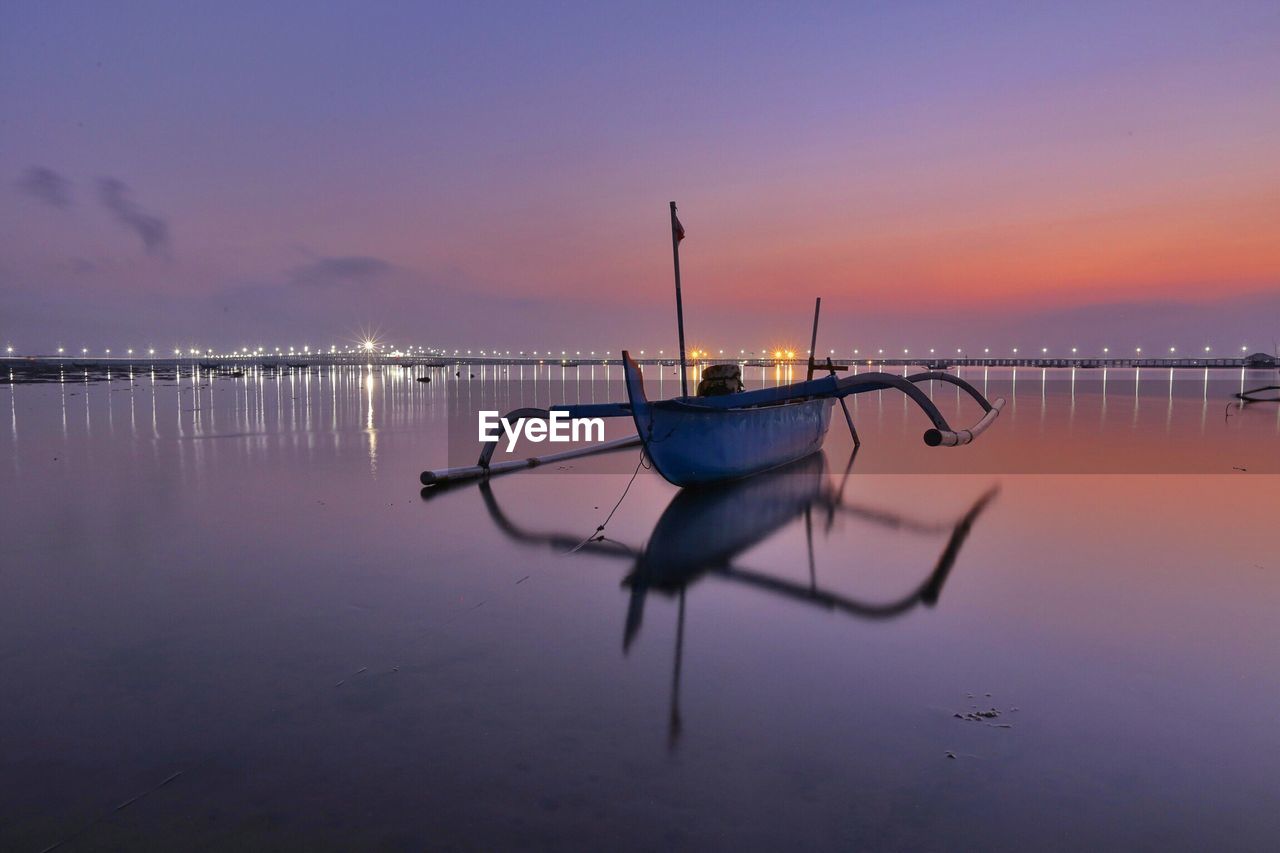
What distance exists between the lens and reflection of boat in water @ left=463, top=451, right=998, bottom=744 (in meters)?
6.32

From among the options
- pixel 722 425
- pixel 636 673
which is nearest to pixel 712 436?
pixel 722 425

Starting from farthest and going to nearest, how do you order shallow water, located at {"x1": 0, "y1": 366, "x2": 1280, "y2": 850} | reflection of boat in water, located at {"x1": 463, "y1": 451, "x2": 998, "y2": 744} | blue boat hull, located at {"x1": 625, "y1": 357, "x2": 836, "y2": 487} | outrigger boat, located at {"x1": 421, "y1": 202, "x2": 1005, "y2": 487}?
outrigger boat, located at {"x1": 421, "y1": 202, "x2": 1005, "y2": 487} → blue boat hull, located at {"x1": 625, "y1": 357, "x2": 836, "y2": 487} → reflection of boat in water, located at {"x1": 463, "y1": 451, "x2": 998, "y2": 744} → shallow water, located at {"x1": 0, "y1": 366, "x2": 1280, "y2": 850}

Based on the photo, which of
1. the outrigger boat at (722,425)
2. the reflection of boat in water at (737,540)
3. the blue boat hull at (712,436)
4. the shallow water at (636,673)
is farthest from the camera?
the outrigger boat at (722,425)

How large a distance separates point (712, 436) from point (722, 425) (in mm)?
285

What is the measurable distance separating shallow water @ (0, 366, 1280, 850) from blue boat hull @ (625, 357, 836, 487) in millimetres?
686

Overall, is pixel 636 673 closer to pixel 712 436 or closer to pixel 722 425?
pixel 712 436

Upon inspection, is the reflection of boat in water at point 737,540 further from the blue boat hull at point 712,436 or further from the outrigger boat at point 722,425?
the outrigger boat at point 722,425

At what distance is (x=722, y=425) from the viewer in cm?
1128

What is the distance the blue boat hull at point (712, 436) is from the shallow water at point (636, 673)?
686 millimetres

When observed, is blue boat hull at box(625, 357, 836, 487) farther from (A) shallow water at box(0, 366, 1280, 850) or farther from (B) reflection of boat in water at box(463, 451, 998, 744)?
(A) shallow water at box(0, 366, 1280, 850)

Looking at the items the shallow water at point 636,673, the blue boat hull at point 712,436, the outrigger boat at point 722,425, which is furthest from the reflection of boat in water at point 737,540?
the outrigger boat at point 722,425

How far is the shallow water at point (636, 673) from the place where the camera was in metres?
3.20

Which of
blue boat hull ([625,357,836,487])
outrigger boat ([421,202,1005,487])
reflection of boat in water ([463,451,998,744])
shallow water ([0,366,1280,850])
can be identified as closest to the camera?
shallow water ([0,366,1280,850])

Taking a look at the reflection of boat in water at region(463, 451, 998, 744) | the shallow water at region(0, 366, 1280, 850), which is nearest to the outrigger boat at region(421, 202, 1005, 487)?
the reflection of boat in water at region(463, 451, 998, 744)
